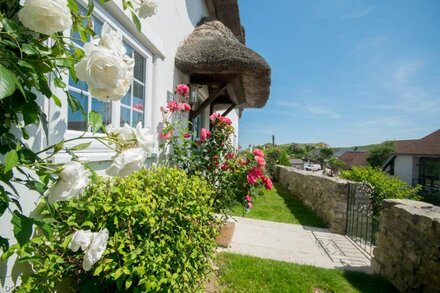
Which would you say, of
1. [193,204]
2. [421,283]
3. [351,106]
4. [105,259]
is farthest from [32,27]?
[351,106]

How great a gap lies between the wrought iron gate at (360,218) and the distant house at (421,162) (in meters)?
22.9

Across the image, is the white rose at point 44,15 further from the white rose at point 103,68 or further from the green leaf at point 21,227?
the green leaf at point 21,227

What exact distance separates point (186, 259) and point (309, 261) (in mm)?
3057

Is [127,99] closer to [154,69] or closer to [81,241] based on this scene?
[154,69]

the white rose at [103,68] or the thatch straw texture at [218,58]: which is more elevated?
the thatch straw texture at [218,58]

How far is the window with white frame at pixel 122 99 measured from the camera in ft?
7.33

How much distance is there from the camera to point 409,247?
3352 mm

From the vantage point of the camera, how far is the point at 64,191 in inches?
34.3

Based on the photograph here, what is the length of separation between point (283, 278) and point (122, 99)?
3390 millimetres

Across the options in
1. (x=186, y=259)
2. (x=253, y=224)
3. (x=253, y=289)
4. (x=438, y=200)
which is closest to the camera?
(x=186, y=259)

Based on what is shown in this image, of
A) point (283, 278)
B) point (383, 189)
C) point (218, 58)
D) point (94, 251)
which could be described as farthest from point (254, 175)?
point (383, 189)

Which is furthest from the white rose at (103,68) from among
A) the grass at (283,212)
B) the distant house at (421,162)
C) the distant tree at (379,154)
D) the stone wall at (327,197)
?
the distant tree at (379,154)

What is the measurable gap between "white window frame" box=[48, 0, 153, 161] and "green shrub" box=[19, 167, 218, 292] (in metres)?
0.52

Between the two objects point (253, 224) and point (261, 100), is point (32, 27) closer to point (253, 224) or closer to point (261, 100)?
point (253, 224)
